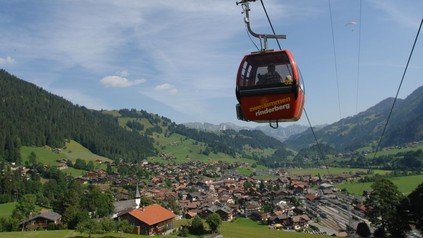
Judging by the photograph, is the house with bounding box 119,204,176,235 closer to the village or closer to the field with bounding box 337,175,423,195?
the village

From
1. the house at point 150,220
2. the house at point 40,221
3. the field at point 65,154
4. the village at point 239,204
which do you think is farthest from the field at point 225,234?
the field at point 65,154

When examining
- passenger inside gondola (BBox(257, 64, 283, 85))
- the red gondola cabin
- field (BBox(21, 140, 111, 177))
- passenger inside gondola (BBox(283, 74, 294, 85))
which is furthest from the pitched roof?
field (BBox(21, 140, 111, 177))

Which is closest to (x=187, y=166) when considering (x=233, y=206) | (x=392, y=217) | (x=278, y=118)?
(x=233, y=206)

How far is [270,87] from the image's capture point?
34.6ft

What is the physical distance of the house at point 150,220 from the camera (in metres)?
60.0

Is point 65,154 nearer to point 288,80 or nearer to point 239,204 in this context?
point 239,204

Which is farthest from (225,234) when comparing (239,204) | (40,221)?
(239,204)

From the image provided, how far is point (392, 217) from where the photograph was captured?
46562 millimetres

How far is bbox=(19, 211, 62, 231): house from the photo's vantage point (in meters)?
60.2

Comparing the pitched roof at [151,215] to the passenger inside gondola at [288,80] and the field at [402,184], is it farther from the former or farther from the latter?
the field at [402,184]

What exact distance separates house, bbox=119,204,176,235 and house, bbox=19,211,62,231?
10973 mm

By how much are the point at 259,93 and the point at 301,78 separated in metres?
1.31

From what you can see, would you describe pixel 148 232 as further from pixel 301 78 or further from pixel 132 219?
pixel 301 78

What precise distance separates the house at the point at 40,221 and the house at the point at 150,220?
1097 centimetres
